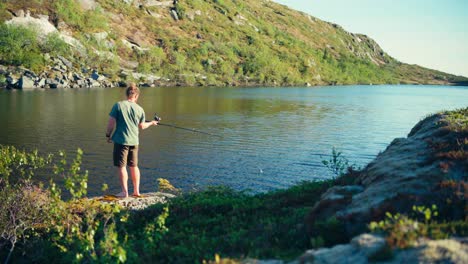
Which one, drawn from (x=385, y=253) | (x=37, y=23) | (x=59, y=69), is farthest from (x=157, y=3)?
(x=385, y=253)

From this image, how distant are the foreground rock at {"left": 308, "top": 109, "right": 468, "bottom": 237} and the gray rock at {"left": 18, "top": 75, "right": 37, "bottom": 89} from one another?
8587 centimetres

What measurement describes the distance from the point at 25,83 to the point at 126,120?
81095mm

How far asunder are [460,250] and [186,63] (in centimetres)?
14852

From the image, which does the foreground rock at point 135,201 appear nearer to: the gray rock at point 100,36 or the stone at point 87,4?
the gray rock at point 100,36

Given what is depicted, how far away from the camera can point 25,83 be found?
3260 inches

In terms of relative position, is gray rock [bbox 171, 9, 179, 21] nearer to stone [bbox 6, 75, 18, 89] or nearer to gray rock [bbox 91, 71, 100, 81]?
gray rock [bbox 91, 71, 100, 81]

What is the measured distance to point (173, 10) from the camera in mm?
195500

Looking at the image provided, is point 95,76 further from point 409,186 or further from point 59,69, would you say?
point 409,186

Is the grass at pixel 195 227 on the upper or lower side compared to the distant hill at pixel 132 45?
lower

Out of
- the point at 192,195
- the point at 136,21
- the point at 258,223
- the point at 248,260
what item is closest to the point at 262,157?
the point at 192,195

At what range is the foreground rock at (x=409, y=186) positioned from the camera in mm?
7535

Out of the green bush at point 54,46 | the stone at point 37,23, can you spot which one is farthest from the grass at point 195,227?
the stone at point 37,23

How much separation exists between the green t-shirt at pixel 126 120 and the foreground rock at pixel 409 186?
6.66m

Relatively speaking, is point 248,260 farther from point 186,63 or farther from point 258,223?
point 186,63
